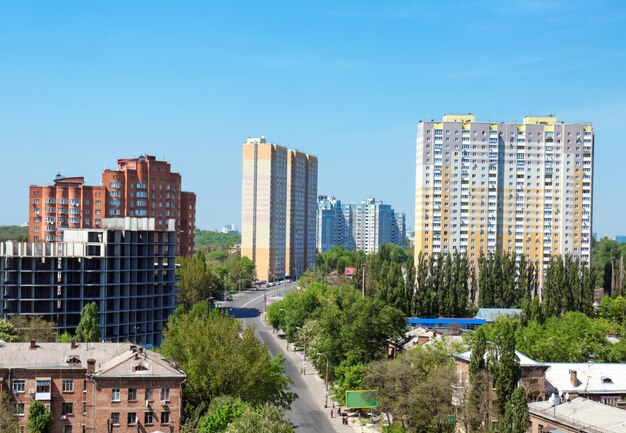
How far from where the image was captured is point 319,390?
7744 cm

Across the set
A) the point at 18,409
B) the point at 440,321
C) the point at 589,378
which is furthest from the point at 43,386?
the point at 440,321

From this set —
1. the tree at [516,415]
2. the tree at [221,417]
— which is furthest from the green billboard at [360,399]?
the tree at [516,415]

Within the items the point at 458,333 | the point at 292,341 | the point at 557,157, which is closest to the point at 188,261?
the point at 292,341

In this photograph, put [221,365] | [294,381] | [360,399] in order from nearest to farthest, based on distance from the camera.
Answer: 1. [221,365]
2. [360,399]
3. [294,381]

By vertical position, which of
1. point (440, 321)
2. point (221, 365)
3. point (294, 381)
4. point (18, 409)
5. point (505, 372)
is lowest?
point (294, 381)

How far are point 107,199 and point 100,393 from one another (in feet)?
278

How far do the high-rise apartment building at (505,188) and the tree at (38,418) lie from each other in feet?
289

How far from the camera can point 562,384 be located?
58.9m

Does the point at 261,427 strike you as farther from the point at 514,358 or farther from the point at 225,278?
the point at 225,278

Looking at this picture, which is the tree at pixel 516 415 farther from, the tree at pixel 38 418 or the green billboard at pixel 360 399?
the tree at pixel 38 418

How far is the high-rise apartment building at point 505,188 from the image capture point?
431ft

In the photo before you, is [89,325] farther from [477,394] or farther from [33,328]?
[477,394]

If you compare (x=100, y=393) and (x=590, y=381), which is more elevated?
(x=100, y=393)

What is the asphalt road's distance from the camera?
6344cm
